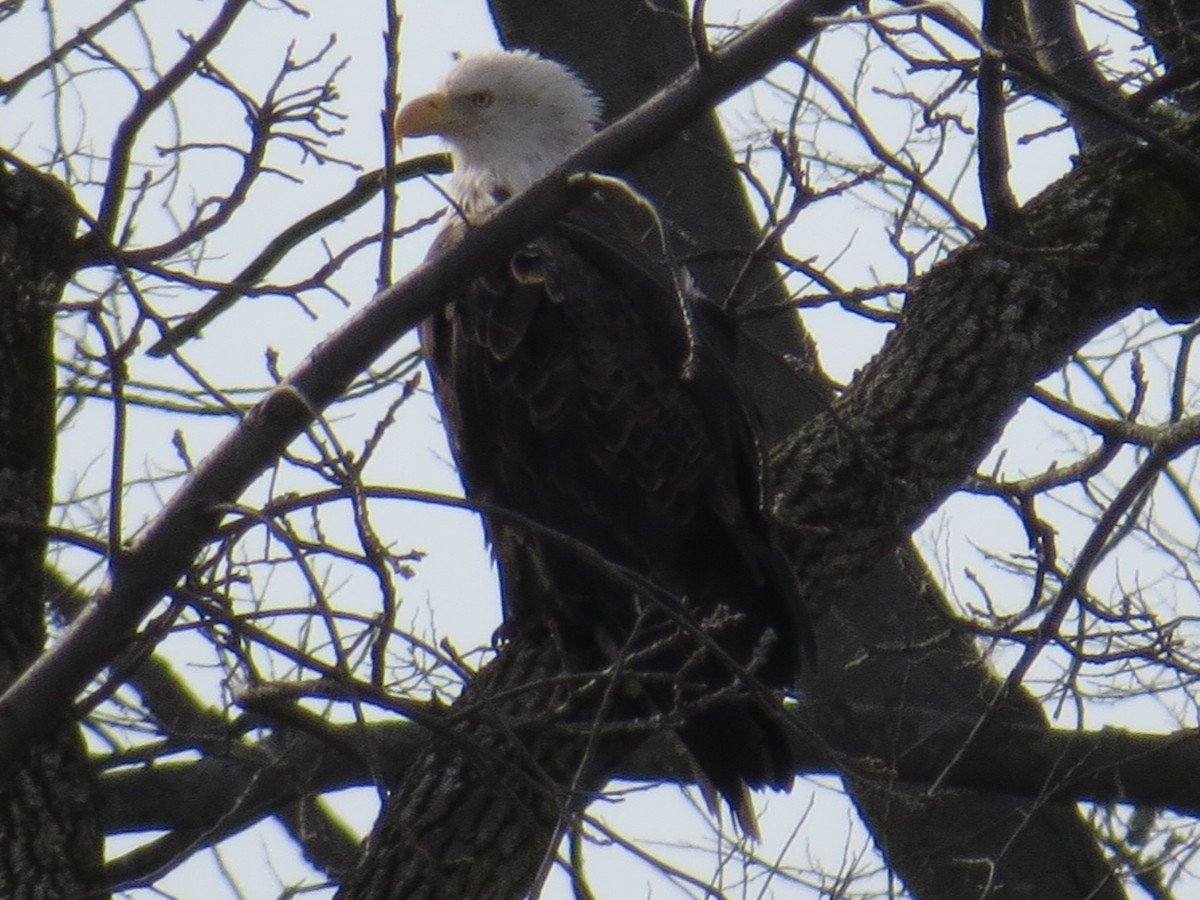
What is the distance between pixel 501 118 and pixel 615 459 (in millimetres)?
1576

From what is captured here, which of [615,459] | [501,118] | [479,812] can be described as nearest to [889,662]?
[615,459]

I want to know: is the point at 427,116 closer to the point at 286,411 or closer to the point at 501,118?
the point at 501,118

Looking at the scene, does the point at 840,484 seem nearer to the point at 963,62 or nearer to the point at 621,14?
the point at 963,62

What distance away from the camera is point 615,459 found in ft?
14.2

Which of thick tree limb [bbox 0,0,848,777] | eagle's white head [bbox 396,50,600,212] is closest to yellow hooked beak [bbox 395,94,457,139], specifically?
eagle's white head [bbox 396,50,600,212]

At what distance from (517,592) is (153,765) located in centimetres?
121

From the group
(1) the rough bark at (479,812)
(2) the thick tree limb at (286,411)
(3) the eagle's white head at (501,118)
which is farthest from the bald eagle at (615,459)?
(2) the thick tree limb at (286,411)

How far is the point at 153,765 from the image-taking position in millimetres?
4891

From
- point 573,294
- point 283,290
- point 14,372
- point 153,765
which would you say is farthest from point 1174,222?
point 153,765

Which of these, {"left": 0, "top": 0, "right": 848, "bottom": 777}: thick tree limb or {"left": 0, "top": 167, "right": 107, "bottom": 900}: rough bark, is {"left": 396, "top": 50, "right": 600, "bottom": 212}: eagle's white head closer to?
{"left": 0, "top": 167, "right": 107, "bottom": 900}: rough bark

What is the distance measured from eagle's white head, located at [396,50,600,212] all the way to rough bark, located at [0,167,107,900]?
166cm

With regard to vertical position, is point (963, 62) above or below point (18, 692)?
above

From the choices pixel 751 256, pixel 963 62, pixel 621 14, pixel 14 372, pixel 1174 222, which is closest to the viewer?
pixel 751 256

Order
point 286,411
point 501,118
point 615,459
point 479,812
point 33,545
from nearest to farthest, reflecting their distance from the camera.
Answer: point 286,411 → point 479,812 → point 33,545 → point 615,459 → point 501,118
